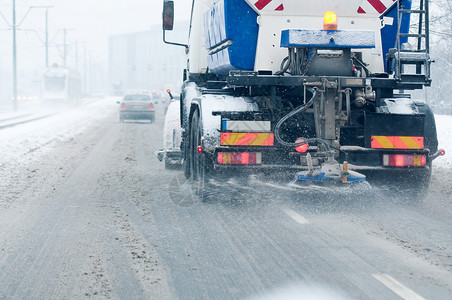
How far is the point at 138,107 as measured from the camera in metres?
31.9

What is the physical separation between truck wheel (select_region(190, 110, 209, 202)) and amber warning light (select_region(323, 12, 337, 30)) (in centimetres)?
199

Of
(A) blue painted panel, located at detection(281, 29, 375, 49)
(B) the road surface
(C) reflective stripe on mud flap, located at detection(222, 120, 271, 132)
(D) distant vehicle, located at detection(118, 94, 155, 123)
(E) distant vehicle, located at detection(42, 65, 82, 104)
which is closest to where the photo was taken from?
(B) the road surface

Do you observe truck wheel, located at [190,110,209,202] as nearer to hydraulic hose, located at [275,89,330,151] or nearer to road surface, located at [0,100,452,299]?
road surface, located at [0,100,452,299]

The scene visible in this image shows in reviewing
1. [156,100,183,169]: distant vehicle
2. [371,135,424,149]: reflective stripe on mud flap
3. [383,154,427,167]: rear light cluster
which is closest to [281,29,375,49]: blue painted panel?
[371,135,424,149]: reflective stripe on mud flap

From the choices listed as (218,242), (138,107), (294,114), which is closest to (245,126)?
(294,114)

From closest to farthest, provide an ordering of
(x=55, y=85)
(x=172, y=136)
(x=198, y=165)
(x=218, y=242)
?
(x=218, y=242), (x=198, y=165), (x=172, y=136), (x=55, y=85)

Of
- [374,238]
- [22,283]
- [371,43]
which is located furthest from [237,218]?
[22,283]

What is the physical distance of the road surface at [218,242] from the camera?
4.73 m

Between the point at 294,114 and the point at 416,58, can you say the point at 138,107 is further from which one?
the point at 416,58

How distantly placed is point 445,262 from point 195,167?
463 centimetres

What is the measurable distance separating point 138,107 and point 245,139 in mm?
24336

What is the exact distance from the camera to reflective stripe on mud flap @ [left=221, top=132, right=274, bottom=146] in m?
8.08

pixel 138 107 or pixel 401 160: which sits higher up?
pixel 138 107

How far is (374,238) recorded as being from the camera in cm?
640
